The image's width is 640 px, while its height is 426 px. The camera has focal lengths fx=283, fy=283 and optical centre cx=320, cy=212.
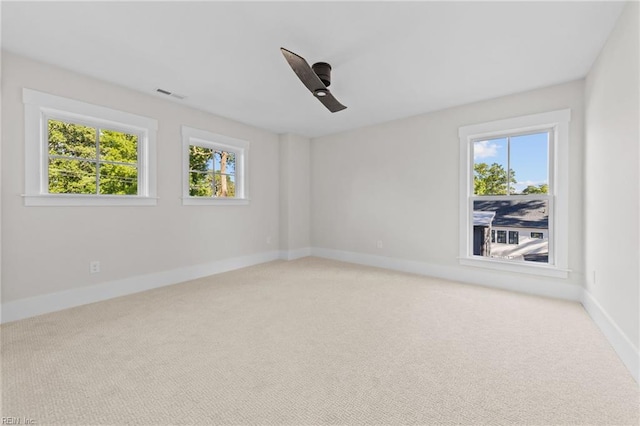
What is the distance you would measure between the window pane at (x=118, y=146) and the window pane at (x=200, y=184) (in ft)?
2.70

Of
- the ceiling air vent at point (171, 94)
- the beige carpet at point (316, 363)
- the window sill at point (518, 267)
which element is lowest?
the beige carpet at point (316, 363)

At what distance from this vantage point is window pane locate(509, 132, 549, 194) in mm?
3482

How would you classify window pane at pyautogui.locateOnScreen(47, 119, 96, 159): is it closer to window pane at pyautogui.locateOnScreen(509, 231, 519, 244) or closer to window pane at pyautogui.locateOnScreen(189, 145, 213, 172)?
window pane at pyautogui.locateOnScreen(189, 145, 213, 172)

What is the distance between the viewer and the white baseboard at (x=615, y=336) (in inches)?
71.6

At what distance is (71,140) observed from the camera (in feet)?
10.2

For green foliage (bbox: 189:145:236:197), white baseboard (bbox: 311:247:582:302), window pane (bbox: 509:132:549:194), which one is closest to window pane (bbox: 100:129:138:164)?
green foliage (bbox: 189:145:236:197)

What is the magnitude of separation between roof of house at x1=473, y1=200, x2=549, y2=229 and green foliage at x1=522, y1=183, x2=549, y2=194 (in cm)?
11

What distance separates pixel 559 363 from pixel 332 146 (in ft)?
15.1

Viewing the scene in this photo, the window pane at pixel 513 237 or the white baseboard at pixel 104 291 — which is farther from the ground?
the window pane at pixel 513 237

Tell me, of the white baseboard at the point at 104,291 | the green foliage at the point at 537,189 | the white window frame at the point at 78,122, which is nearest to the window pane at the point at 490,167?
the green foliage at the point at 537,189

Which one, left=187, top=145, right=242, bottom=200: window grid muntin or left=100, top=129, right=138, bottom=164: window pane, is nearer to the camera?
left=100, top=129, right=138, bottom=164: window pane

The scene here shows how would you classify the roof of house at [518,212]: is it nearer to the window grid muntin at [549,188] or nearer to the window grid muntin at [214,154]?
the window grid muntin at [549,188]

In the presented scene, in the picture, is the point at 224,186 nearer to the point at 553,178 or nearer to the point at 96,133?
the point at 96,133

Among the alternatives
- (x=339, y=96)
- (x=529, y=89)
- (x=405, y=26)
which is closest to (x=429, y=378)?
(x=405, y=26)
